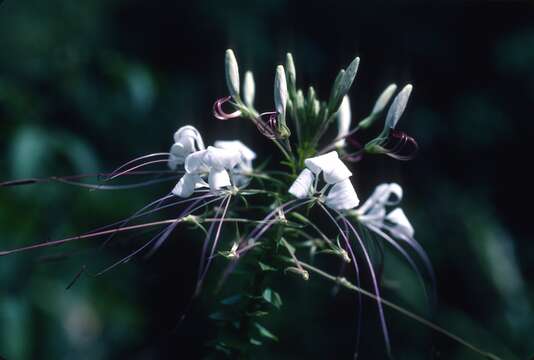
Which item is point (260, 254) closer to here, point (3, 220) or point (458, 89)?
point (3, 220)

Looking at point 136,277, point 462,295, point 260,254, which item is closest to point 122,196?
point 136,277

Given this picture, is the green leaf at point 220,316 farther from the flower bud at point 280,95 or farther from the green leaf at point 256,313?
the flower bud at point 280,95

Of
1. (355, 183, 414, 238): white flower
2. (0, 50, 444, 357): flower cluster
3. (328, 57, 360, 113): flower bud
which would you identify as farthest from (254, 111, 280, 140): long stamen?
(355, 183, 414, 238): white flower

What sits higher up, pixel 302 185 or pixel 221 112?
pixel 221 112

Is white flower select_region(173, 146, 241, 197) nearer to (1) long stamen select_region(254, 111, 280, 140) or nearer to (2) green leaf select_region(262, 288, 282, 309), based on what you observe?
(1) long stamen select_region(254, 111, 280, 140)

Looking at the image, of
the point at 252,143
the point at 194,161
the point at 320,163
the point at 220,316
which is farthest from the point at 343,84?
the point at 252,143

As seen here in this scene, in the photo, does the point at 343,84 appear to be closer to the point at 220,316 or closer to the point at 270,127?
the point at 270,127

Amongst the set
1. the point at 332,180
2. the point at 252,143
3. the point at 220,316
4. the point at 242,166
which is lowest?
the point at 252,143
